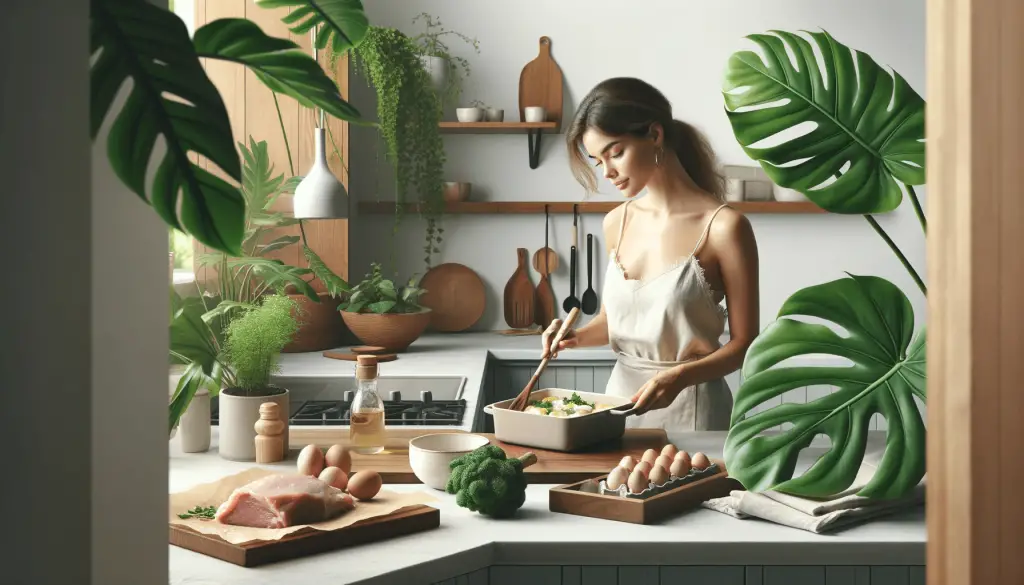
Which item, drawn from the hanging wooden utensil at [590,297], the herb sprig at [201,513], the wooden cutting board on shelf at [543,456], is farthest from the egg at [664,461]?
the hanging wooden utensil at [590,297]

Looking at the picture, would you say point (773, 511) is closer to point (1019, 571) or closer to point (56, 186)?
point (1019, 571)

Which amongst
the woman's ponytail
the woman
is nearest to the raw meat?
the woman

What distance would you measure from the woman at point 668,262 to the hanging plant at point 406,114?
1.28 m

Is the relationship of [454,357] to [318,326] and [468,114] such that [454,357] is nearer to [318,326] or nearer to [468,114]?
[318,326]

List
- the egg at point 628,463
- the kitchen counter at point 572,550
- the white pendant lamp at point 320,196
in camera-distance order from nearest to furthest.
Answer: the kitchen counter at point 572,550 < the egg at point 628,463 < the white pendant lamp at point 320,196

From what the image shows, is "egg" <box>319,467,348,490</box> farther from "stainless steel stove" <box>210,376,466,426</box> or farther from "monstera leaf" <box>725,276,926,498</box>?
"stainless steel stove" <box>210,376,466,426</box>

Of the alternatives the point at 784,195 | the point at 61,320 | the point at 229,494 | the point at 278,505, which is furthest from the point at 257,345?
the point at 784,195

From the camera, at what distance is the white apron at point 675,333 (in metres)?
2.72

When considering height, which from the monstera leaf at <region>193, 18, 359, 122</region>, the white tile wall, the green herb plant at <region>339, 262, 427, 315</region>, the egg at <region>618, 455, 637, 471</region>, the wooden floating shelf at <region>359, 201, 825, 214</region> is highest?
the wooden floating shelf at <region>359, 201, 825, 214</region>

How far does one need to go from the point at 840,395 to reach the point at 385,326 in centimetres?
233

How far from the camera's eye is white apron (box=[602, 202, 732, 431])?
2721 mm

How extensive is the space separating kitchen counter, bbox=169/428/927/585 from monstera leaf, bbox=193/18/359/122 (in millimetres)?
655

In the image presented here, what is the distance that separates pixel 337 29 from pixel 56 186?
0.48 meters

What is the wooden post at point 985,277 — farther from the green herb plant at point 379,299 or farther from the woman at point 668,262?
the green herb plant at point 379,299
